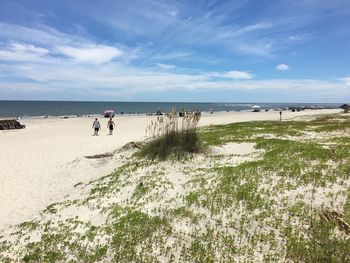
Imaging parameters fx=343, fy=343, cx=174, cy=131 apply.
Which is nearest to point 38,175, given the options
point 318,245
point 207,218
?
point 207,218

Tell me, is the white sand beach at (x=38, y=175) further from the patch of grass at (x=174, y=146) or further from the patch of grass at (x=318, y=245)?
the patch of grass at (x=318, y=245)

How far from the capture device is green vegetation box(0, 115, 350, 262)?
747 cm

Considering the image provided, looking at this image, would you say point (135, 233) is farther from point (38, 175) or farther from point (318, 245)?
point (38, 175)

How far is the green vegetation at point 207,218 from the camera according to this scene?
7.47m

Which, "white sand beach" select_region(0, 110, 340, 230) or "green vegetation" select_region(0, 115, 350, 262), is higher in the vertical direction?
"green vegetation" select_region(0, 115, 350, 262)

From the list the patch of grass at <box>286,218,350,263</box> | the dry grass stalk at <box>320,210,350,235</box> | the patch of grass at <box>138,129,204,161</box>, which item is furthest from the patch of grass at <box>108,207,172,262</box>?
the patch of grass at <box>138,129,204,161</box>

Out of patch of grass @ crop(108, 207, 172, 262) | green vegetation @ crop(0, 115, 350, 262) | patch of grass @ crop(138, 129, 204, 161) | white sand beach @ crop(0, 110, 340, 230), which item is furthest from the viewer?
patch of grass @ crop(138, 129, 204, 161)

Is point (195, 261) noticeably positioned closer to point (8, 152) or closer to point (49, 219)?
point (49, 219)

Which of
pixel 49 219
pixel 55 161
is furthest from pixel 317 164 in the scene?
pixel 55 161

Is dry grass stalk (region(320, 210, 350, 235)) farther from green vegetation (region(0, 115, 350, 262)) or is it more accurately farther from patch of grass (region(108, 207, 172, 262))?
patch of grass (region(108, 207, 172, 262))

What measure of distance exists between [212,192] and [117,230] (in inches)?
121

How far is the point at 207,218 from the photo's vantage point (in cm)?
888

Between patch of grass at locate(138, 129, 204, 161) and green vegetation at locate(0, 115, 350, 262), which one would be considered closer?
green vegetation at locate(0, 115, 350, 262)

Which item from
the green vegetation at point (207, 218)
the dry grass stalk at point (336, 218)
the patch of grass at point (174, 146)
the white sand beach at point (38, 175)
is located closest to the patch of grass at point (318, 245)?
the green vegetation at point (207, 218)
